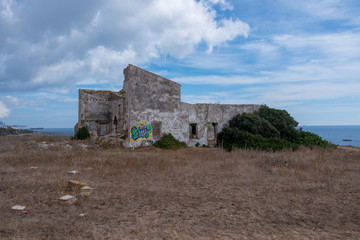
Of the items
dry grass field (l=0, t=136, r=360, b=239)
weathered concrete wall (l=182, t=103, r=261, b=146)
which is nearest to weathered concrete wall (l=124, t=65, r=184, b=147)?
weathered concrete wall (l=182, t=103, r=261, b=146)

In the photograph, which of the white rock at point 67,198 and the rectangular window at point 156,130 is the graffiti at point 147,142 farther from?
the white rock at point 67,198

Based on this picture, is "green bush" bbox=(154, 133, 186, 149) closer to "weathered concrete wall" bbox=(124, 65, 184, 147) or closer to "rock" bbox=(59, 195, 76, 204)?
"weathered concrete wall" bbox=(124, 65, 184, 147)

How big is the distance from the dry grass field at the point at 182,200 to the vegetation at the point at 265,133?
18.8 feet

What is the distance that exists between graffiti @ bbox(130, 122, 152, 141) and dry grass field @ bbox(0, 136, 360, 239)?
201 inches

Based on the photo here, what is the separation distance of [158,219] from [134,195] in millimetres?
1606

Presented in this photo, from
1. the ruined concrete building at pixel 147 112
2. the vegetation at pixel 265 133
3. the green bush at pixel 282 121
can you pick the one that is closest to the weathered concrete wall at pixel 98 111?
the ruined concrete building at pixel 147 112

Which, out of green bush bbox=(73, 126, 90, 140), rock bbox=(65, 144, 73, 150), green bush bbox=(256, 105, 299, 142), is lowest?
rock bbox=(65, 144, 73, 150)

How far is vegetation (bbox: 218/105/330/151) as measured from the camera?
15.8 meters

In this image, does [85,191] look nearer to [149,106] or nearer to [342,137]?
[149,106]

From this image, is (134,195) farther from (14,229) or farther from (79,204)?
(14,229)

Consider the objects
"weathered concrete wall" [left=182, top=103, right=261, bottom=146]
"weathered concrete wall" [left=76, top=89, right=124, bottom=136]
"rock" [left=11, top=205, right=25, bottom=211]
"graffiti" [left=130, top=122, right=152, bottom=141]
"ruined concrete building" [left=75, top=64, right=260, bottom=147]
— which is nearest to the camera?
"rock" [left=11, top=205, right=25, bottom=211]

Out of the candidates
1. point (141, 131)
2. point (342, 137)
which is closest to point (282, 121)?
point (141, 131)

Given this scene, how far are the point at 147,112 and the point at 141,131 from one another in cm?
121

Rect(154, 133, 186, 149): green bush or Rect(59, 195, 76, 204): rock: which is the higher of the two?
Rect(154, 133, 186, 149): green bush
